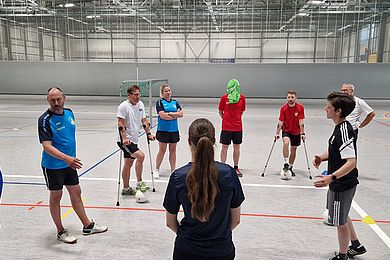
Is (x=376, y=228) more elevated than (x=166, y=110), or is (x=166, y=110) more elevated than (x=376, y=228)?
(x=166, y=110)

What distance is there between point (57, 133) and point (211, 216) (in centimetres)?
254

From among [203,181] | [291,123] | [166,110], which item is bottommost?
[291,123]

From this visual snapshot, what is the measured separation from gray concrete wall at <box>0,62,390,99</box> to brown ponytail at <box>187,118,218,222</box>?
23.1m

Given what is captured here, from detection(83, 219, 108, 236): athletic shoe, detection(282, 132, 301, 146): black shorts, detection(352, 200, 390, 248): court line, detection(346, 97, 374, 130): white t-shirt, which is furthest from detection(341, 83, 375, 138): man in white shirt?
detection(83, 219, 108, 236): athletic shoe

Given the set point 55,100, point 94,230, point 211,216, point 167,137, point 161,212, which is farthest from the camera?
point 167,137

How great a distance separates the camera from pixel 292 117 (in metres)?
6.89

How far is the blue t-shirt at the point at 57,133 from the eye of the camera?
386 centimetres

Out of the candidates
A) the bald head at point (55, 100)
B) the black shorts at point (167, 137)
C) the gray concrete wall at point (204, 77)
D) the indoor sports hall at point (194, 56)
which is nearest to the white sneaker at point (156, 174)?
the black shorts at point (167, 137)

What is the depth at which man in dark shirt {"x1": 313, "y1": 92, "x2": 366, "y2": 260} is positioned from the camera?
3.25 meters

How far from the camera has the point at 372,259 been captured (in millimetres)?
3863

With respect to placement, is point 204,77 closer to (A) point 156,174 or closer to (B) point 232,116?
(B) point 232,116

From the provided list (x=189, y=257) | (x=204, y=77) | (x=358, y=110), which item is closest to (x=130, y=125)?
(x=189, y=257)

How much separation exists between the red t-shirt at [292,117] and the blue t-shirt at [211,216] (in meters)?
5.01

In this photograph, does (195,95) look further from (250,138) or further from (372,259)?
(372,259)
